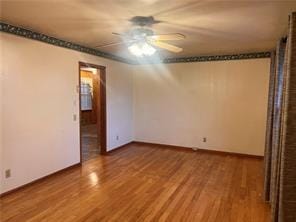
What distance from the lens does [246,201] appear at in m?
2.87

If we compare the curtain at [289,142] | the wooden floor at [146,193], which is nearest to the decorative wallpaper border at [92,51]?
the wooden floor at [146,193]

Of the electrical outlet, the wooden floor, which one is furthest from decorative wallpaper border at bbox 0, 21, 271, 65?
the wooden floor

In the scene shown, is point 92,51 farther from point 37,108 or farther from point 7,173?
point 7,173

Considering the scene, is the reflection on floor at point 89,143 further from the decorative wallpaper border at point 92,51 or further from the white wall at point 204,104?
the decorative wallpaper border at point 92,51

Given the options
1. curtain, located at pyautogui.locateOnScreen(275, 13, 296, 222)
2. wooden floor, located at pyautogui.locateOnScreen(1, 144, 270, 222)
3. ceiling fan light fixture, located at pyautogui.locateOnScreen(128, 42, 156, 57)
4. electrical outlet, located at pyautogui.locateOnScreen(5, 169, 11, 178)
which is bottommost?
wooden floor, located at pyautogui.locateOnScreen(1, 144, 270, 222)

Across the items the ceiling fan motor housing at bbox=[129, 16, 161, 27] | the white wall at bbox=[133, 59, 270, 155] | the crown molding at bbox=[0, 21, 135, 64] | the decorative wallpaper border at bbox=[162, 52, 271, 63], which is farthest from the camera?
the white wall at bbox=[133, 59, 270, 155]

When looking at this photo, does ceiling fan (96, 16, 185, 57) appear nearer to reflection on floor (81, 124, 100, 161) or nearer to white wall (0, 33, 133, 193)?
white wall (0, 33, 133, 193)

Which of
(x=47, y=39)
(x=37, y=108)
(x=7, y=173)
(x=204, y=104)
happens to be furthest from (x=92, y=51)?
(x=204, y=104)

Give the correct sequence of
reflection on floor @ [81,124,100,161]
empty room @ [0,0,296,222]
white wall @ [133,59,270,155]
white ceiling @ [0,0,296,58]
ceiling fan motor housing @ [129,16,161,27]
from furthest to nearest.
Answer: reflection on floor @ [81,124,100,161] → white wall @ [133,59,270,155] → ceiling fan motor housing @ [129,16,161,27] → empty room @ [0,0,296,222] → white ceiling @ [0,0,296,58]

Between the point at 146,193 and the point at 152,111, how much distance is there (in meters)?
2.87

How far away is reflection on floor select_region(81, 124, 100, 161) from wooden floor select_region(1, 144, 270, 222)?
45 cm

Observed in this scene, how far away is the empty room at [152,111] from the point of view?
2279 mm

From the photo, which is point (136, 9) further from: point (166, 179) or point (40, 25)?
point (166, 179)

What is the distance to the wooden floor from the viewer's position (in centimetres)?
253
